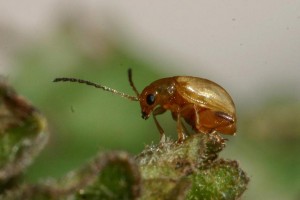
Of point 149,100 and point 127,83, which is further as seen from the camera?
point 127,83

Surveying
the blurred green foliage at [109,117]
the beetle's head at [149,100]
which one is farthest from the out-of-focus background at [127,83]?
the beetle's head at [149,100]

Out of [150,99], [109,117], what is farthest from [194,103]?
[109,117]

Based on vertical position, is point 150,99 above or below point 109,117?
above

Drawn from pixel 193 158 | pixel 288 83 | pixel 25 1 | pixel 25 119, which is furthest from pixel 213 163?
pixel 25 1

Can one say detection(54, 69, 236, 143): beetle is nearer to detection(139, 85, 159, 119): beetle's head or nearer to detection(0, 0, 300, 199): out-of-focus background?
detection(139, 85, 159, 119): beetle's head

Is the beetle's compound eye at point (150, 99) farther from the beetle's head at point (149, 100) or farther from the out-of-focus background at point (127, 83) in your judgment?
the out-of-focus background at point (127, 83)

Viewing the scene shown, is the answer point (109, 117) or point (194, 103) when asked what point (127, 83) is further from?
point (194, 103)

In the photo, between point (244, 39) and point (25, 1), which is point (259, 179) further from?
point (25, 1)

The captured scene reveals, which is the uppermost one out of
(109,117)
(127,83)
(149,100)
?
(149,100)
